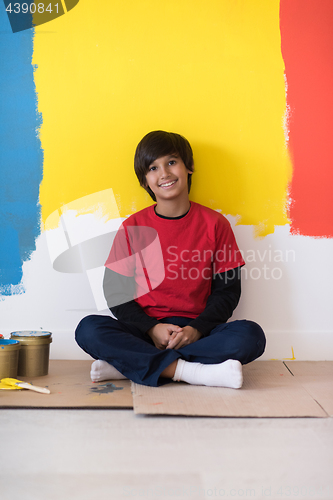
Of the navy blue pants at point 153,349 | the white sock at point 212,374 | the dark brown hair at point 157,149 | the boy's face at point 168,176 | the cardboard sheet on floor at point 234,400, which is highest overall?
the dark brown hair at point 157,149

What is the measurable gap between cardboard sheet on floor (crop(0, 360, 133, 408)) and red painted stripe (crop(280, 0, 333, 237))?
0.96 m

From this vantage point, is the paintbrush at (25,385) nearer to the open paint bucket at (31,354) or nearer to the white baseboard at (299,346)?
the open paint bucket at (31,354)

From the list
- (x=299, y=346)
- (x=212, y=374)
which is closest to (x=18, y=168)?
(x=212, y=374)

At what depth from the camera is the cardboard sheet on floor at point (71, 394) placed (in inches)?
39.0

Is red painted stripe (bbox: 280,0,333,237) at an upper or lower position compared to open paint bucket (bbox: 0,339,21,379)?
upper

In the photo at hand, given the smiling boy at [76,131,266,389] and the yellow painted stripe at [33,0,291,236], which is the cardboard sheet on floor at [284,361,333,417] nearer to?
the smiling boy at [76,131,266,389]

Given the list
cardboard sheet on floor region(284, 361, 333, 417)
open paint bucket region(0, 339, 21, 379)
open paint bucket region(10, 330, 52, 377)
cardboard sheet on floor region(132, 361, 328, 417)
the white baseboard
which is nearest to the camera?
cardboard sheet on floor region(132, 361, 328, 417)

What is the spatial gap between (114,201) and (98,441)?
100 cm

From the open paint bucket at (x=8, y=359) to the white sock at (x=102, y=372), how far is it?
0.79ft

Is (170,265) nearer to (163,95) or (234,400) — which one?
(234,400)

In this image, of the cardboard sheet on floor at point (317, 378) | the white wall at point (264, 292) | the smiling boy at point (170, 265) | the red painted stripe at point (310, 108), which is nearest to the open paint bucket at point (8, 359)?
the smiling boy at point (170, 265)

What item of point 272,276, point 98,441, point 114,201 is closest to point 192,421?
point 98,441

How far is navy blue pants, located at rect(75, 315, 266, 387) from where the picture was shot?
115cm

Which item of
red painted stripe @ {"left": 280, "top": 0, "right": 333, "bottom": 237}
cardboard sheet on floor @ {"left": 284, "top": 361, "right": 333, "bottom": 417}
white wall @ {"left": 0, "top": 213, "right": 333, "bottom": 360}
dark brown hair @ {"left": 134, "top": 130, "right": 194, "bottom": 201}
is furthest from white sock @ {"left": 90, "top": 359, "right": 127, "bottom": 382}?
red painted stripe @ {"left": 280, "top": 0, "right": 333, "bottom": 237}
